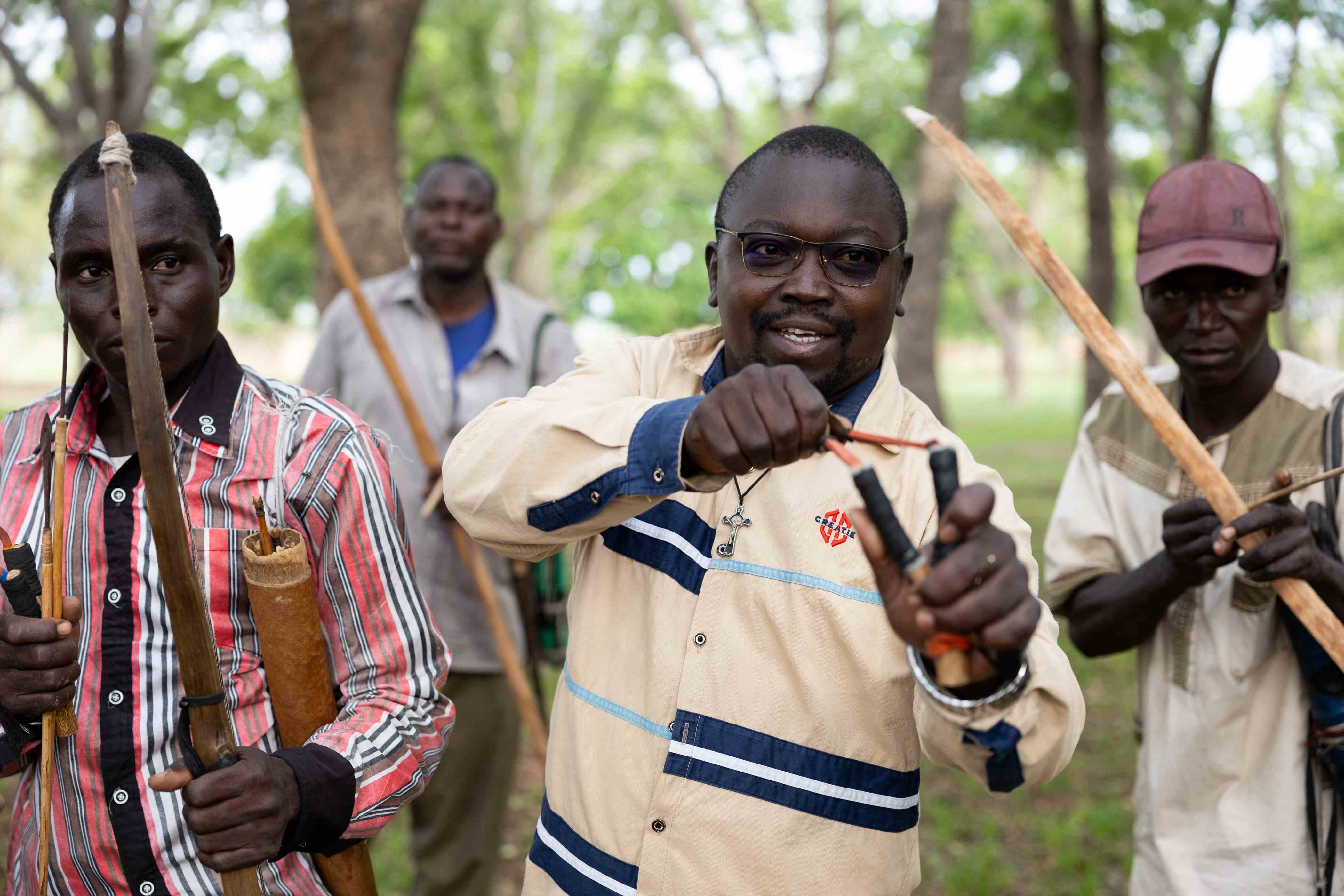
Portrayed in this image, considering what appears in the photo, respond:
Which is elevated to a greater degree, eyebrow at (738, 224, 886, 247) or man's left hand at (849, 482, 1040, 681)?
eyebrow at (738, 224, 886, 247)

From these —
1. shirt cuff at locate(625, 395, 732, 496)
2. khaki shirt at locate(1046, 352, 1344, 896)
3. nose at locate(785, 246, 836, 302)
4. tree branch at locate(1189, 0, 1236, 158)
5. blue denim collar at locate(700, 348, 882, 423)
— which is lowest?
khaki shirt at locate(1046, 352, 1344, 896)

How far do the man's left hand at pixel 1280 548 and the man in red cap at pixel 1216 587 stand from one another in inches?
5.8

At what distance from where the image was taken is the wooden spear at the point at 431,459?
159 inches

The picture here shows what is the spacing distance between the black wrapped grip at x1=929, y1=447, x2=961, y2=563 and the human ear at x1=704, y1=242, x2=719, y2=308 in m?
0.84

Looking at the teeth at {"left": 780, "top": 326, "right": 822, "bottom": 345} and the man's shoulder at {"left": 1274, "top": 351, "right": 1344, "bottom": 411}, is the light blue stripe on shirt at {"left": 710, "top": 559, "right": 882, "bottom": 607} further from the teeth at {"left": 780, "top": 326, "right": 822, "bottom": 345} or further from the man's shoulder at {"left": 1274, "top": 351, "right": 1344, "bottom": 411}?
the man's shoulder at {"left": 1274, "top": 351, "right": 1344, "bottom": 411}

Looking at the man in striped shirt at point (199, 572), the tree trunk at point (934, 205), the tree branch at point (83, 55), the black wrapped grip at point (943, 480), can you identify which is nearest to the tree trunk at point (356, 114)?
the man in striped shirt at point (199, 572)

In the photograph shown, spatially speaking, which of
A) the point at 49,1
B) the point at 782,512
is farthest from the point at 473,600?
the point at 49,1

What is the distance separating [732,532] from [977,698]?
1.93ft

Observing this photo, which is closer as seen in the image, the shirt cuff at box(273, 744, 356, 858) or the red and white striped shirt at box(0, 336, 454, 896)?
the shirt cuff at box(273, 744, 356, 858)

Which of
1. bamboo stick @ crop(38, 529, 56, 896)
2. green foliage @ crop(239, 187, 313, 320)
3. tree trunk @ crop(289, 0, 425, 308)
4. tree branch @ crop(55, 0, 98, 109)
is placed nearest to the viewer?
bamboo stick @ crop(38, 529, 56, 896)

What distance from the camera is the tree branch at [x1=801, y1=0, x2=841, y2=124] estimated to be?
30.1ft

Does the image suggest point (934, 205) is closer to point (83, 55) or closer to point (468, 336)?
point (468, 336)

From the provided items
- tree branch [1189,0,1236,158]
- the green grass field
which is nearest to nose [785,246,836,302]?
the green grass field

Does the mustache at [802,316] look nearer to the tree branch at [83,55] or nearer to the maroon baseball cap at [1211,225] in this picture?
the maroon baseball cap at [1211,225]
